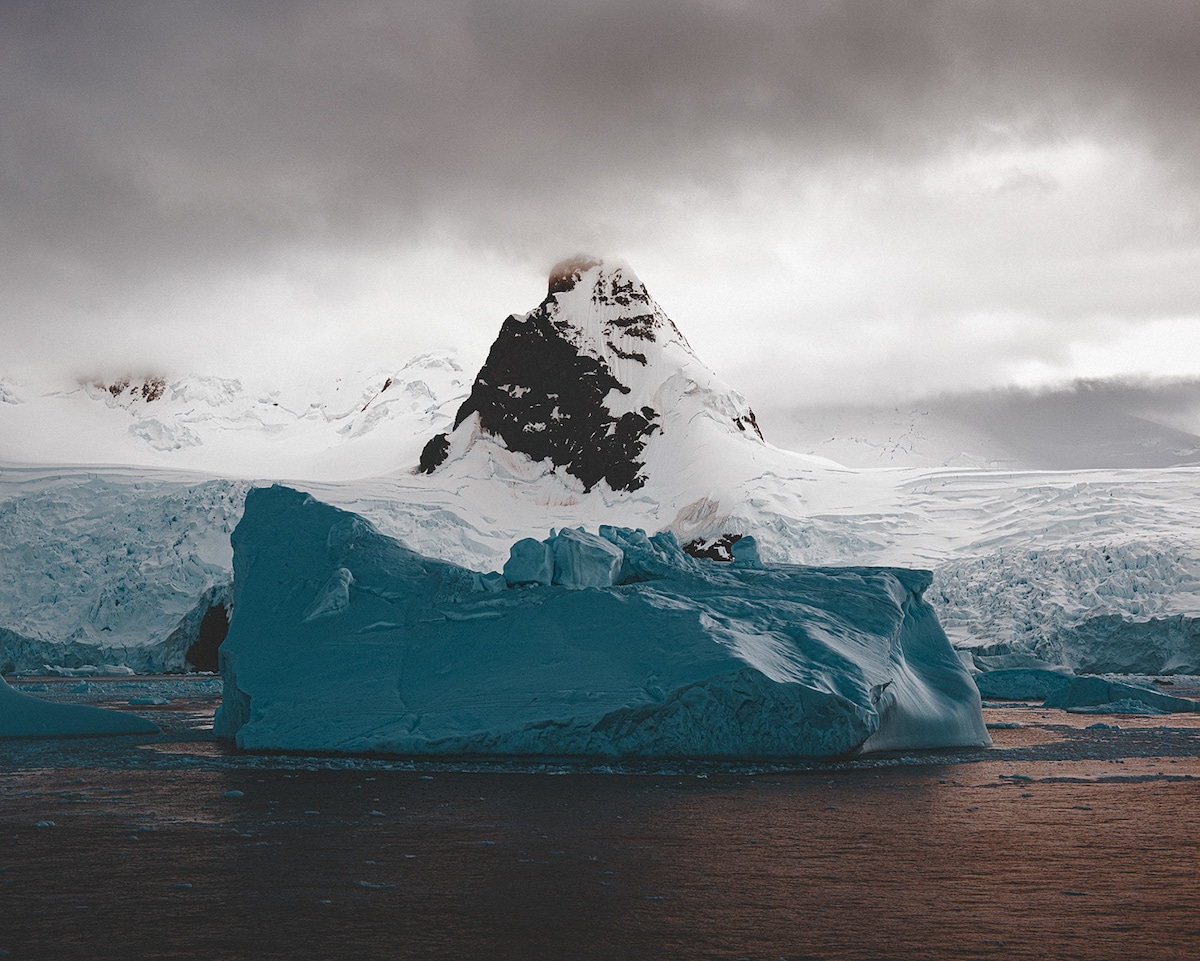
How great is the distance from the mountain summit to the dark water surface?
76637mm

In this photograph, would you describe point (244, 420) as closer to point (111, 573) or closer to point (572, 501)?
point (572, 501)

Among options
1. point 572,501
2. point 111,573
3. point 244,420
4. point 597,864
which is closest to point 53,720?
point 597,864

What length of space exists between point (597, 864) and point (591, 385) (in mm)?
89891

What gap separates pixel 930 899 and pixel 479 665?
8.66 m

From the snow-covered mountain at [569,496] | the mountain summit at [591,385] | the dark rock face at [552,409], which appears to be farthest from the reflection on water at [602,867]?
the dark rock face at [552,409]

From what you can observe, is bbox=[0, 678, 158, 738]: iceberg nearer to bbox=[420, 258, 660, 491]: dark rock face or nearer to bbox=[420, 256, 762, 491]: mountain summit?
bbox=[420, 256, 762, 491]: mountain summit

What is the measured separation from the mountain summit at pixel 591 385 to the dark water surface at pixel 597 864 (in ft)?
251

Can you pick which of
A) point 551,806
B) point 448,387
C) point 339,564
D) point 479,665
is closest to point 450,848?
point 551,806

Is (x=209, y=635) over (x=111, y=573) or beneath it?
beneath

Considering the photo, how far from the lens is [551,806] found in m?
11.3

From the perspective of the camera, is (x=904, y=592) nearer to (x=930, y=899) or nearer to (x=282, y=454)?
(x=930, y=899)

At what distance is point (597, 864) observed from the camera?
A: 8.63 metres

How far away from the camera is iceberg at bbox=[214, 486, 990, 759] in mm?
14477

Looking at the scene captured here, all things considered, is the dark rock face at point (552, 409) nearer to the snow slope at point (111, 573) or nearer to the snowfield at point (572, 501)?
the snowfield at point (572, 501)
